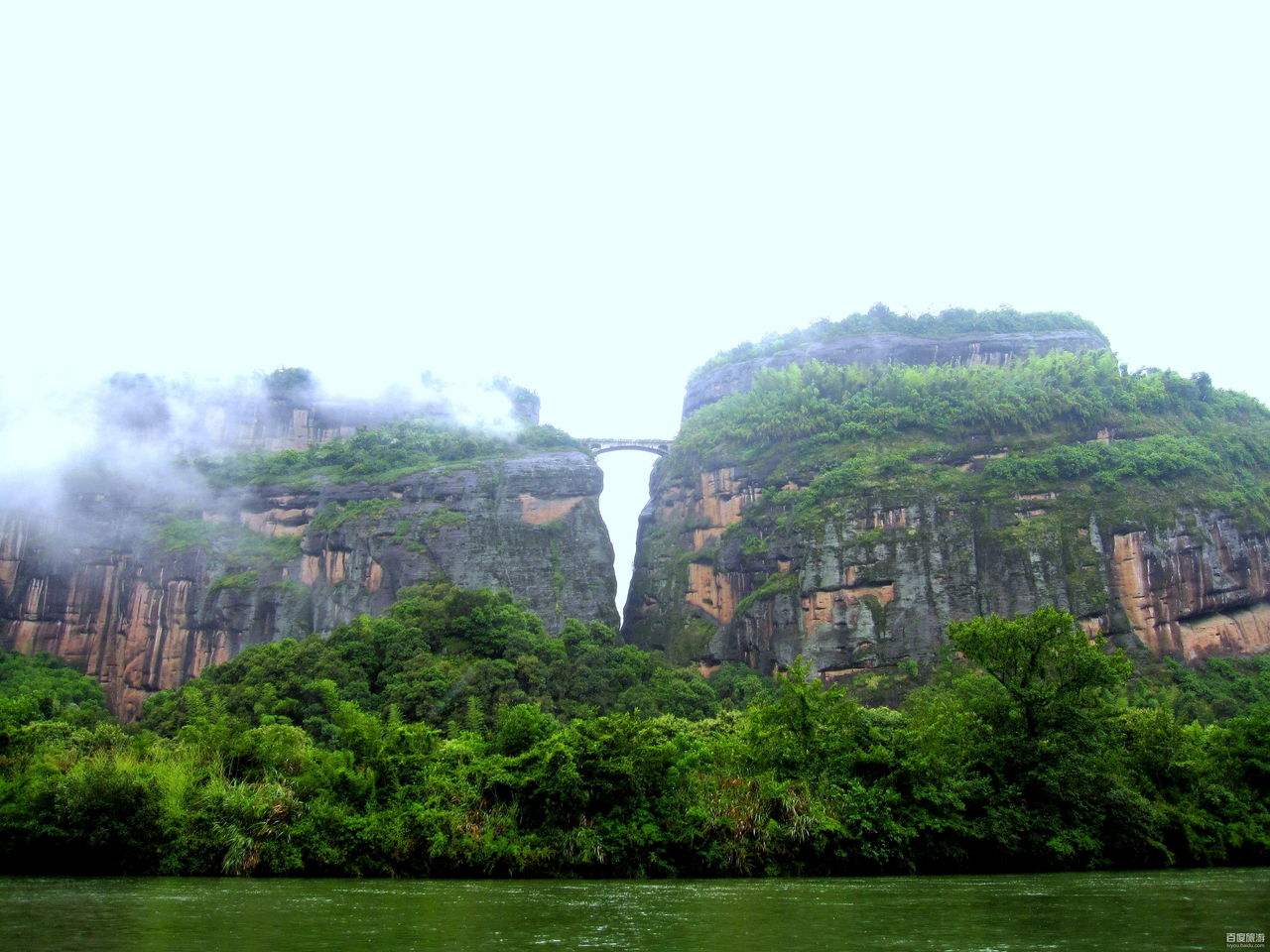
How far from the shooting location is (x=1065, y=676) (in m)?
33.0

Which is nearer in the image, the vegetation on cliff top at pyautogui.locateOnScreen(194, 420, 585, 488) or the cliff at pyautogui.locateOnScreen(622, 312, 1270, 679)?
the cliff at pyautogui.locateOnScreen(622, 312, 1270, 679)

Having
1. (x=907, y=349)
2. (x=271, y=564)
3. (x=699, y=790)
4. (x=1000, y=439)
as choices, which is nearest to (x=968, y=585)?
(x=1000, y=439)

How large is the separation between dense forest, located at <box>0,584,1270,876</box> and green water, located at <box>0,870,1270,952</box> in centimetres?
288

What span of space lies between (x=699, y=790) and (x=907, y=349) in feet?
239

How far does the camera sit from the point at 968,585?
219 ft

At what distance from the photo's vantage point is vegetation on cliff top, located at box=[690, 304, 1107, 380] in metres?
101

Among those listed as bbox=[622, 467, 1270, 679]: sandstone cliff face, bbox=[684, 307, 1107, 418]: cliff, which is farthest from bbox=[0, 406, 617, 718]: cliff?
bbox=[684, 307, 1107, 418]: cliff

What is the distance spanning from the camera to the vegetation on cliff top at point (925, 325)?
101 metres

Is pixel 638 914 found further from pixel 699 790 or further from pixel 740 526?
pixel 740 526

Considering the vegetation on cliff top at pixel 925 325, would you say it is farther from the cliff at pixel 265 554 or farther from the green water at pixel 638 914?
the green water at pixel 638 914

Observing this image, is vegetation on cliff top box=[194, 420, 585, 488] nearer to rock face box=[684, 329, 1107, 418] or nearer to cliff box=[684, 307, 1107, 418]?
rock face box=[684, 329, 1107, 418]

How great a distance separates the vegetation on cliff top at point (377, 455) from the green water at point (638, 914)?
5531cm

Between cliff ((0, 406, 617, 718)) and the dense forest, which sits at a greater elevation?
cliff ((0, 406, 617, 718))

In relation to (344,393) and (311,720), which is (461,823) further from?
(344,393)
